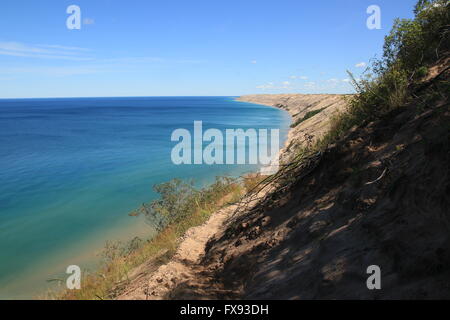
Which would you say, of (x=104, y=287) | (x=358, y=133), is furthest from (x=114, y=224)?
(x=358, y=133)

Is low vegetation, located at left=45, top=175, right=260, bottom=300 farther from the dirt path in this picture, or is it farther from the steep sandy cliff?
the steep sandy cliff

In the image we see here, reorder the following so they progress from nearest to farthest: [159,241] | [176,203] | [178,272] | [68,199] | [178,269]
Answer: [178,272], [178,269], [159,241], [176,203], [68,199]

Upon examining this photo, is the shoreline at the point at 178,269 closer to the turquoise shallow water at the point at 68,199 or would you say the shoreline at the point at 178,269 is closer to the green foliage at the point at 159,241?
the green foliage at the point at 159,241

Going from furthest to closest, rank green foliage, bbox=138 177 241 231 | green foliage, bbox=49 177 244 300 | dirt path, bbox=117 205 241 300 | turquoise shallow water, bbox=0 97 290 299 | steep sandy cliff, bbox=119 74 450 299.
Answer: turquoise shallow water, bbox=0 97 290 299 < green foliage, bbox=138 177 241 231 < green foliage, bbox=49 177 244 300 < dirt path, bbox=117 205 241 300 < steep sandy cliff, bbox=119 74 450 299

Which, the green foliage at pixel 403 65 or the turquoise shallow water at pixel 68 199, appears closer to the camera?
the green foliage at pixel 403 65

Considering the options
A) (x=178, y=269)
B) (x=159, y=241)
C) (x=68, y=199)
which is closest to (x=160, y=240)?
(x=159, y=241)

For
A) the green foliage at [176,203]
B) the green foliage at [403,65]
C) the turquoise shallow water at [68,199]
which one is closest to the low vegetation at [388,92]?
the green foliage at [403,65]

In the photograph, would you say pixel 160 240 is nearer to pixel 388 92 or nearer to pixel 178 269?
pixel 178 269

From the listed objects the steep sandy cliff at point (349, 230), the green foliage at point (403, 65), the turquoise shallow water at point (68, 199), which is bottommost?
the turquoise shallow water at point (68, 199)

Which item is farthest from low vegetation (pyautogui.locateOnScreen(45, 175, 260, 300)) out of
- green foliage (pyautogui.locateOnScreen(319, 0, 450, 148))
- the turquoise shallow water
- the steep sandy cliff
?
green foliage (pyautogui.locateOnScreen(319, 0, 450, 148))
